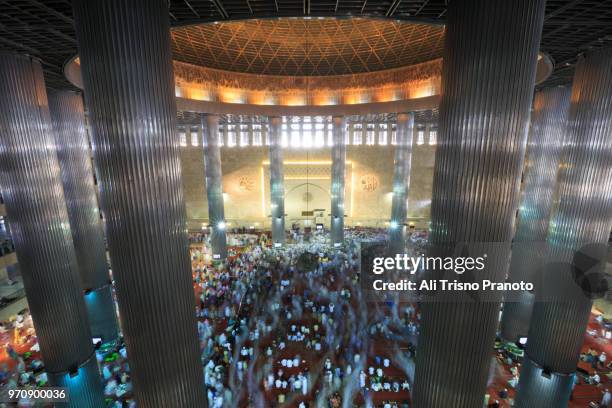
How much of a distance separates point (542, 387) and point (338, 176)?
15969 mm

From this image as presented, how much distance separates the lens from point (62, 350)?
866 cm

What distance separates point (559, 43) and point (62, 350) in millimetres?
15950

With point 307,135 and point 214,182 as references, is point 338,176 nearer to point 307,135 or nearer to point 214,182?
point 307,135

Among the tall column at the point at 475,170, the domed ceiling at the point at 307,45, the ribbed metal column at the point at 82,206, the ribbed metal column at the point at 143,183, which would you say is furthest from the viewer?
the domed ceiling at the point at 307,45

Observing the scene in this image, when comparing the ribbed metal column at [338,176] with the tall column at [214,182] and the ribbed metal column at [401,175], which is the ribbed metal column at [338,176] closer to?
the ribbed metal column at [401,175]

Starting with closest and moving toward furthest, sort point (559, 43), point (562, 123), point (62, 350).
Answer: point (559, 43)
point (62, 350)
point (562, 123)

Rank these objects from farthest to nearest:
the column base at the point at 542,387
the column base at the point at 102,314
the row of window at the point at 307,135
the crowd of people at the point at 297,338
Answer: the row of window at the point at 307,135
the column base at the point at 102,314
the crowd of people at the point at 297,338
the column base at the point at 542,387

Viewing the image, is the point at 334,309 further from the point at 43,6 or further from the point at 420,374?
the point at 43,6

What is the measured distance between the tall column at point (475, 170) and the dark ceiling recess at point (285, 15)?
8.19ft

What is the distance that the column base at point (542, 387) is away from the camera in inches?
329

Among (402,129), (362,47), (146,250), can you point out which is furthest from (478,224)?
(402,129)

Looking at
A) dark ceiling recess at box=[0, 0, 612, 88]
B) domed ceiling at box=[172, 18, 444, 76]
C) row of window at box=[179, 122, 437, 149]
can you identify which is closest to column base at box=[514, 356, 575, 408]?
dark ceiling recess at box=[0, 0, 612, 88]

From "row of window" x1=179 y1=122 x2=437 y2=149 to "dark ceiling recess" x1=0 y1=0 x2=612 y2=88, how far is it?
20666mm

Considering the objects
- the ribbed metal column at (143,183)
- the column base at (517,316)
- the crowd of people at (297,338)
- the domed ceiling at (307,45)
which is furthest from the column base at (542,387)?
the domed ceiling at (307,45)
